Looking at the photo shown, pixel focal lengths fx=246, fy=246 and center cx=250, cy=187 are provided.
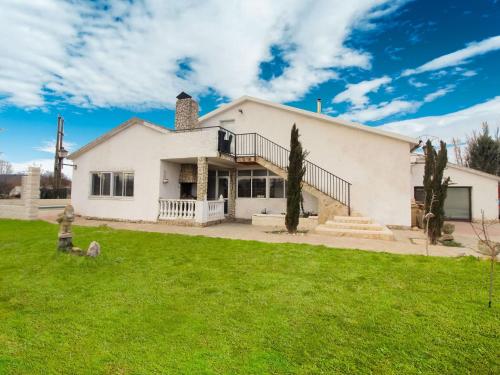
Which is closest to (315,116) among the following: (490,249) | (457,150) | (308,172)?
(308,172)

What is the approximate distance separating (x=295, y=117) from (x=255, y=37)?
425cm

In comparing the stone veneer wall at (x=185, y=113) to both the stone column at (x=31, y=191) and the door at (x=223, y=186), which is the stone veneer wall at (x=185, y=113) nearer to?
the door at (x=223, y=186)

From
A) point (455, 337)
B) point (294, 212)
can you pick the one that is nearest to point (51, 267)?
point (455, 337)

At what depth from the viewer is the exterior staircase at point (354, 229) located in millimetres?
8453

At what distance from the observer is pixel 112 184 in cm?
1322

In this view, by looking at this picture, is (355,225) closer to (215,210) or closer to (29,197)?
(215,210)

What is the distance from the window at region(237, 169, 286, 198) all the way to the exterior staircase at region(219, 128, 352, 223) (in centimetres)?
94

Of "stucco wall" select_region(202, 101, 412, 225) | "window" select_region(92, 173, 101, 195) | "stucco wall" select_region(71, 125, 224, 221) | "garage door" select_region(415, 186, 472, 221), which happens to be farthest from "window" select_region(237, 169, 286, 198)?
"garage door" select_region(415, 186, 472, 221)

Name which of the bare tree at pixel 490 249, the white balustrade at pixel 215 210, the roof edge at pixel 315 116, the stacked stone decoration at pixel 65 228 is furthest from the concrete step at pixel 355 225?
the stacked stone decoration at pixel 65 228

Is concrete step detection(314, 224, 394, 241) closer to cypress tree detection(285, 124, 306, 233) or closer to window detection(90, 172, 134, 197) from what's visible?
cypress tree detection(285, 124, 306, 233)

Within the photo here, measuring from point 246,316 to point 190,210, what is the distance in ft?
29.0

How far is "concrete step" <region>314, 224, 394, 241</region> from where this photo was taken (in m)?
8.33

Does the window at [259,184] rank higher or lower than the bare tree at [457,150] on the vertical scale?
lower

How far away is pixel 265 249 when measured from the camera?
21.4ft
